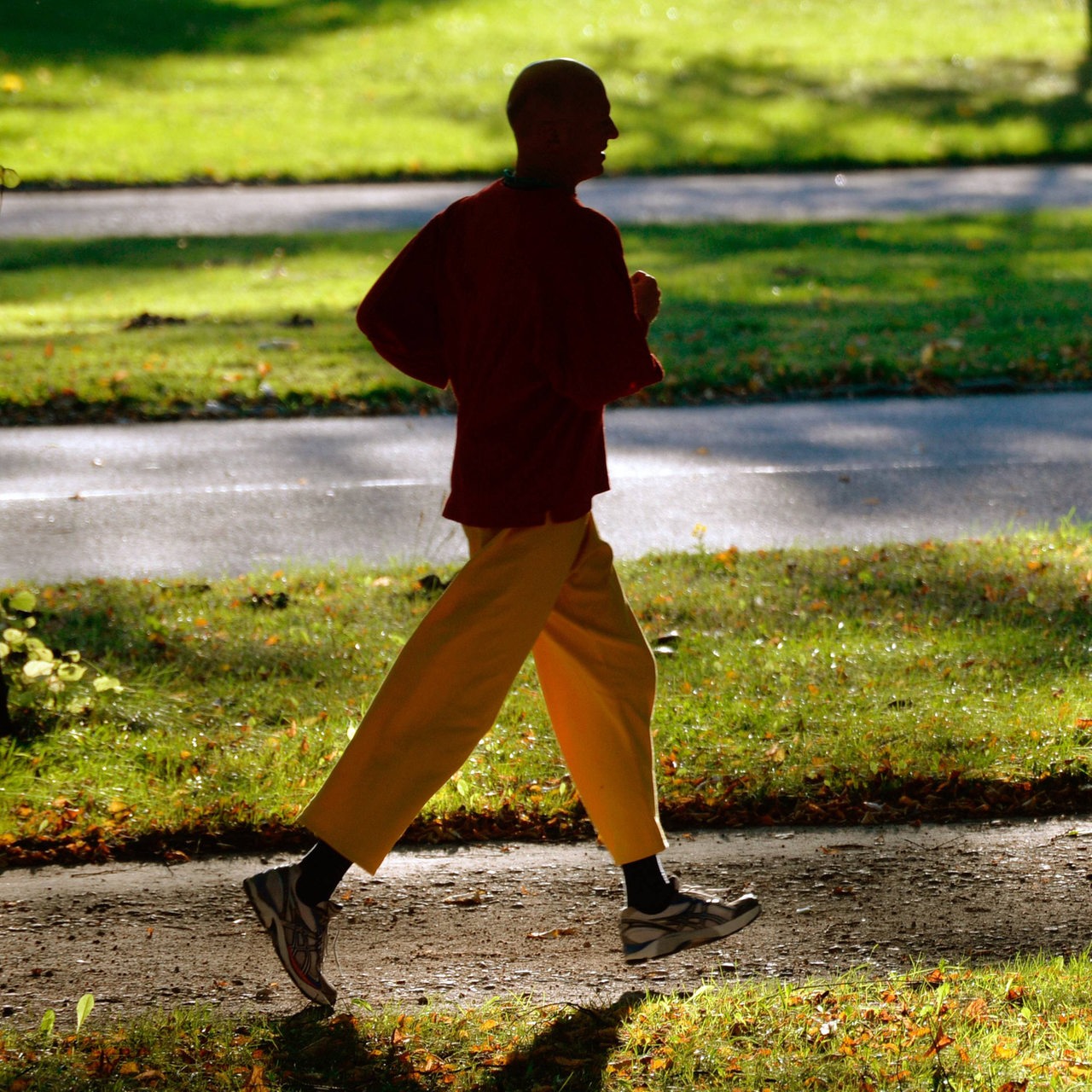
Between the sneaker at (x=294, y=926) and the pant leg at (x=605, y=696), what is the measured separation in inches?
26.4

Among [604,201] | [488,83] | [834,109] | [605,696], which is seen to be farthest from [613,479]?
[488,83]

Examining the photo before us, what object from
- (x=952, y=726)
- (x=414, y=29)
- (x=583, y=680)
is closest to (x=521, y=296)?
(x=583, y=680)

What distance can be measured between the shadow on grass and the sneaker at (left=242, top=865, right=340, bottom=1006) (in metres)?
0.08

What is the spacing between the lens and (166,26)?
27125mm

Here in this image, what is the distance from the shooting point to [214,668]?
16.5 feet

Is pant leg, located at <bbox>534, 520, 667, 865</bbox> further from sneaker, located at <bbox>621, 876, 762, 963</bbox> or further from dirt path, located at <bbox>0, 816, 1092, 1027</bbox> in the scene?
dirt path, located at <bbox>0, 816, 1092, 1027</bbox>

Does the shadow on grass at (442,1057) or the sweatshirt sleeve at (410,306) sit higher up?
the sweatshirt sleeve at (410,306)

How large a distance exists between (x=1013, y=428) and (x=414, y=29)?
21.9 meters

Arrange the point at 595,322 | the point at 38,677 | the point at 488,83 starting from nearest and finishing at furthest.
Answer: the point at 595,322, the point at 38,677, the point at 488,83

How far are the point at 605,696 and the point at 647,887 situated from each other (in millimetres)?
455

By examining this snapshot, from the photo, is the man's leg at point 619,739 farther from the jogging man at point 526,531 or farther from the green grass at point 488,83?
the green grass at point 488,83

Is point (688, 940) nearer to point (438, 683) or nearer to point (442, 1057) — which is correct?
point (442, 1057)

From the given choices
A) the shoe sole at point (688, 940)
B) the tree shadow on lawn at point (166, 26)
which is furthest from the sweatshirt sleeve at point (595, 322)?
the tree shadow on lawn at point (166, 26)

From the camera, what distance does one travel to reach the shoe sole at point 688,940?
3.29 meters
